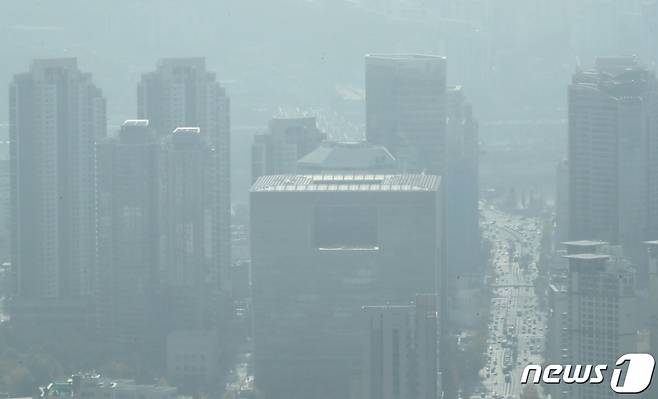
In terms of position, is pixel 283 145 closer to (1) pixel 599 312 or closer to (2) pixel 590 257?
(2) pixel 590 257

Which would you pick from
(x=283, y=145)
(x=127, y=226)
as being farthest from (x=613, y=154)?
(x=127, y=226)

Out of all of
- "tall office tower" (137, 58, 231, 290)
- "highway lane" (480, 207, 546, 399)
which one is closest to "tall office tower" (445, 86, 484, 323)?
"highway lane" (480, 207, 546, 399)

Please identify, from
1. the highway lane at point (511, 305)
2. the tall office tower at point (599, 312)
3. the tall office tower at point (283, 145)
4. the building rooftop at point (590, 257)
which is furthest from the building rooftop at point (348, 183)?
the tall office tower at point (599, 312)

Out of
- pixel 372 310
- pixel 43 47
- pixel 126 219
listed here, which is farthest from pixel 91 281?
pixel 43 47

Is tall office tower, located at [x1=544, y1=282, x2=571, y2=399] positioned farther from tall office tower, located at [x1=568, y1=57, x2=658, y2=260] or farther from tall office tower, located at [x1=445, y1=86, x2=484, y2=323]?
tall office tower, located at [x1=445, y1=86, x2=484, y2=323]

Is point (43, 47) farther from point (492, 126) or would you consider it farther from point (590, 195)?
point (590, 195)

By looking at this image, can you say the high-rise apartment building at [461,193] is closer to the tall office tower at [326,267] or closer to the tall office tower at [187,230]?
the tall office tower at [187,230]
